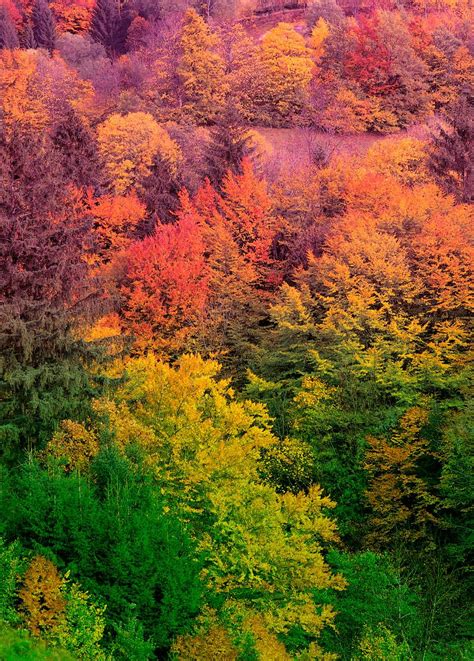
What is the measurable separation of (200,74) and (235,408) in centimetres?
6655

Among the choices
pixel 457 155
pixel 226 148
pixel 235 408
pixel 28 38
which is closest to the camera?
pixel 235 408

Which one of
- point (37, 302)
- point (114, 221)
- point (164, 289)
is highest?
point (37, 302)

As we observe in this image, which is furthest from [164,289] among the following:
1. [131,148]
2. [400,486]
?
[131,148]

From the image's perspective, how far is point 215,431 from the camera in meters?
28.6

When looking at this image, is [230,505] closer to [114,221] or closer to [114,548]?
[114,548]

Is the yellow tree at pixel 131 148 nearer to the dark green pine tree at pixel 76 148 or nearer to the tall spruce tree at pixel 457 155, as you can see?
the dark green pine tree at pixel 76 148

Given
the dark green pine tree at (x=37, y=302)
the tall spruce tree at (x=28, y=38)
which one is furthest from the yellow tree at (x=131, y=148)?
the tall spruce tree at (x=28, y=38)

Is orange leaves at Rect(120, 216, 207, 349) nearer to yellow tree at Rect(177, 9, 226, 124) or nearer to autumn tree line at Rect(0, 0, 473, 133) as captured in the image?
autumn tree line at Rect(0, 0, 473, 133)

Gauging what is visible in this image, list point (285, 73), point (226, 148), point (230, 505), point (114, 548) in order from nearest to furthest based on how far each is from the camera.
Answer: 1. point (114, 548)
2. point (230, 505)
3. point (226, 148)
4. point (285, 73)

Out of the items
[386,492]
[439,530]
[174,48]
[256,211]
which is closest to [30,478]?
[386,492]

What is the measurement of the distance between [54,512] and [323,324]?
19949 mm

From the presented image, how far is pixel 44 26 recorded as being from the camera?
Answer: 118 m

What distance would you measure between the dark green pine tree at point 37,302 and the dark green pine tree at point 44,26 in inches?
3766

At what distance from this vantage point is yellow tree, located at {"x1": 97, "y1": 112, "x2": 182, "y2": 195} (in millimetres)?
64188
